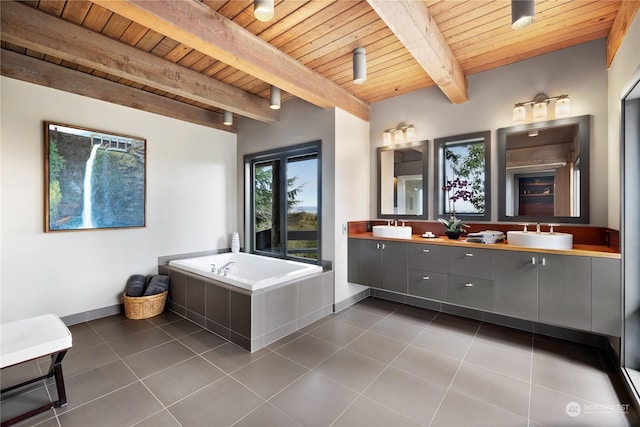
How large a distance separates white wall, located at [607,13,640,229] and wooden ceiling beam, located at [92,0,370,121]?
7.65ft

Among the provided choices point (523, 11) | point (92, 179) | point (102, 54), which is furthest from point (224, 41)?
point (92, 179)

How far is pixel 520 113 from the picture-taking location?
2.77 metres

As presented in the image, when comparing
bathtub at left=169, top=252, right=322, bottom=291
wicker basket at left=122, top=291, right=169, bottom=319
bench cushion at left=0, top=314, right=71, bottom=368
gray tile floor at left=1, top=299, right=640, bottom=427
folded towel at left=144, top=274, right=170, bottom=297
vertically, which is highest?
bathtub at left=169, top=252, right=322, bottom=291

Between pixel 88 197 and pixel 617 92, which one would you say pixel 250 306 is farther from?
pixel 617 92

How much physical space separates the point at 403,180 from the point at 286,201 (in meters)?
1.57

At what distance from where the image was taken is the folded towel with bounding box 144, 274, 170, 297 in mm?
3256

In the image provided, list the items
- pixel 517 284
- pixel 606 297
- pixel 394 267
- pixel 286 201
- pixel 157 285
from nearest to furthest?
pixel 606 297
pixel 517 284
pixel 394 267
pixel 157 285
pixel 286 201

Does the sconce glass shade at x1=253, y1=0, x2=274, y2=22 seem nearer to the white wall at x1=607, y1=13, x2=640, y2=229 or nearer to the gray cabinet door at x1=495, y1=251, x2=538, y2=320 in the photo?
the white wall at x1=607, y1=13, x2=640, y2=229

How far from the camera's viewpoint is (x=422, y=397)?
1.86m

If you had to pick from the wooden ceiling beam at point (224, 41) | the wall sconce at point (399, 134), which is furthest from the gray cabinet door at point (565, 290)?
the wooden ceiling beam at point (224, 41)

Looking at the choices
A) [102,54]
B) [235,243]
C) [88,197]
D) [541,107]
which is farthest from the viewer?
[235,243]

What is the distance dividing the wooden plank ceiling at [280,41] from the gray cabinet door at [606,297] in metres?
1.69

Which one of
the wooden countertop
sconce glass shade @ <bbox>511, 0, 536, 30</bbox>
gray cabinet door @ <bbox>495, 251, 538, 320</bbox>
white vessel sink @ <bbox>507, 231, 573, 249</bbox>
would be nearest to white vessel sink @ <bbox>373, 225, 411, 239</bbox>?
the wooden countertop

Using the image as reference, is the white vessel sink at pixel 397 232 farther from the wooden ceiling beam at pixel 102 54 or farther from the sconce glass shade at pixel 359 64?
the wooden ceiling beam at pixel 102 54
